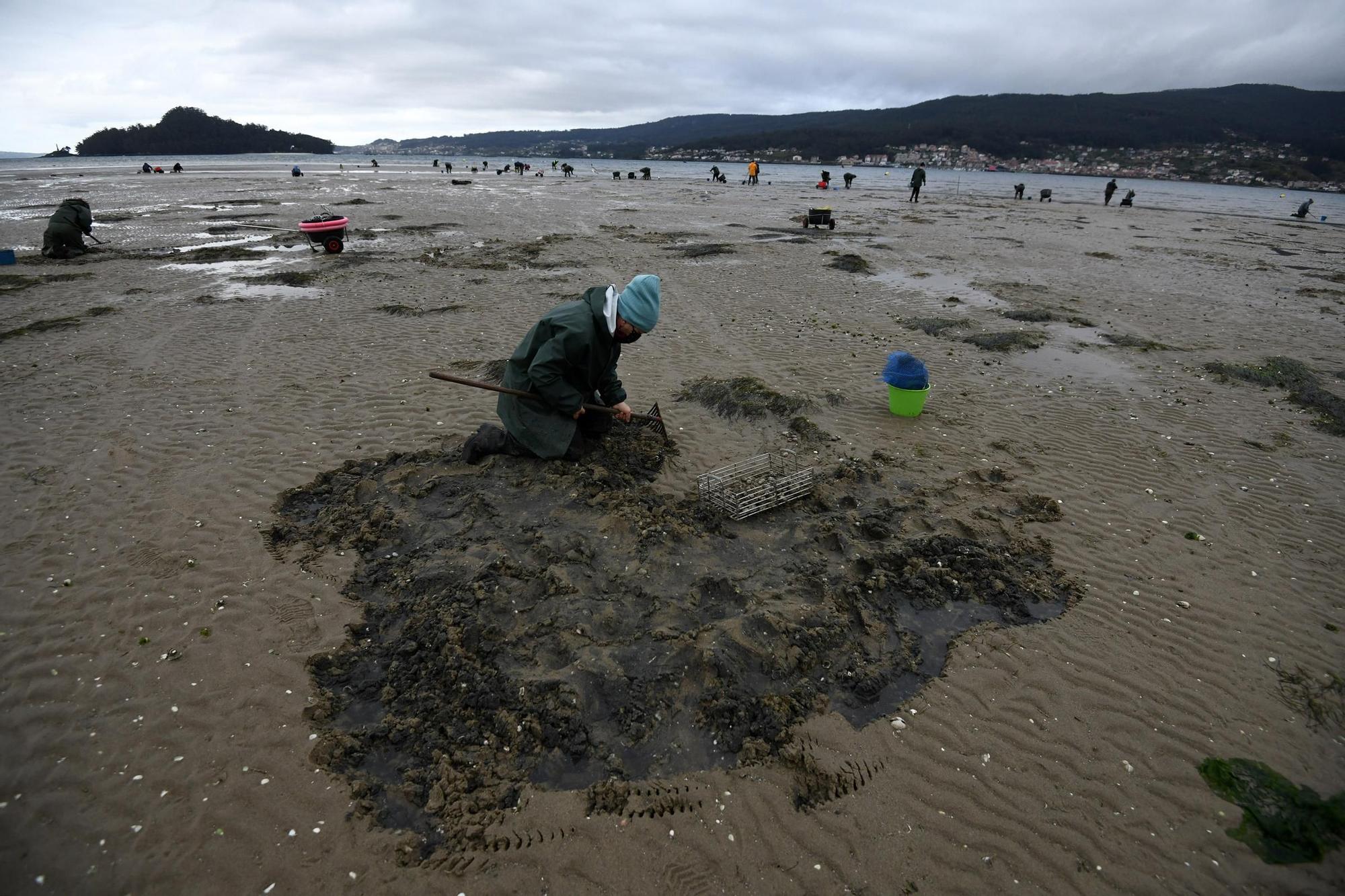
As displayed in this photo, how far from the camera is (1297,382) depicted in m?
9.88

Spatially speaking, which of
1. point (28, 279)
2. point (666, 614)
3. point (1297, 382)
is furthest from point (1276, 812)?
point (28, 279)

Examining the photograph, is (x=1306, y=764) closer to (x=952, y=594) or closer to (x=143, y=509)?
(x=952, y=594)

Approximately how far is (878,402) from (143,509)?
879 cm

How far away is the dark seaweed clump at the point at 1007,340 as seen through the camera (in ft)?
37.9

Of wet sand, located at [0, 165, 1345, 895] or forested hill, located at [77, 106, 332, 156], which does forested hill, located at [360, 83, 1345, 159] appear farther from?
wet sand, located at [0, 165, 1345, 895]

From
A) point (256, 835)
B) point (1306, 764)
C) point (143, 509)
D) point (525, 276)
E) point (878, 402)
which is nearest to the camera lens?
point (256, 835)

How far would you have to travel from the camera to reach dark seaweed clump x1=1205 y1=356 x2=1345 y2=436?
28.1 ft

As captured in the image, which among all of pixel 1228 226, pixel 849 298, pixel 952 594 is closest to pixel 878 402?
pixel 952 594

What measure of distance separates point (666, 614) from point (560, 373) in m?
2.63

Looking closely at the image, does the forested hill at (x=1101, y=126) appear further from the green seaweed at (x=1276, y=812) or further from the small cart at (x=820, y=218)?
the green seaweed at (x=1276, y=812)

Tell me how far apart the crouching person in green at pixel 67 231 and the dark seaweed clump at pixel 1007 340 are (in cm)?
2387

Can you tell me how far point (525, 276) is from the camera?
53.3ft

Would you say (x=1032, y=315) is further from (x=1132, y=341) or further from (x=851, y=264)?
(x=851, y=264)

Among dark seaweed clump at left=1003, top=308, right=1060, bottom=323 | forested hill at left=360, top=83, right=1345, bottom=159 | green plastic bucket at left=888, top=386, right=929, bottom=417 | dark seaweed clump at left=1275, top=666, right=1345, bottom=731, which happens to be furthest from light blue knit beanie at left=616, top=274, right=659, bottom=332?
forested hill at left=360, top=83, right=1345, bottom=159
